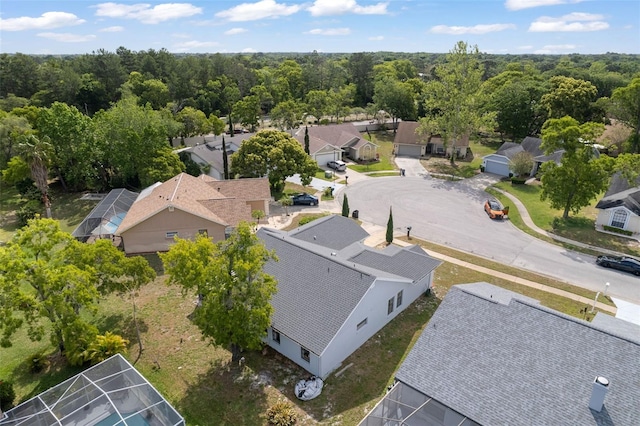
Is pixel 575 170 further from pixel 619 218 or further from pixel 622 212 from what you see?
pixel 619 218

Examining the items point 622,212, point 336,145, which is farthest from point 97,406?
point 336,145

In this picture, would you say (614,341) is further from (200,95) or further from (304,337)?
(200,95)

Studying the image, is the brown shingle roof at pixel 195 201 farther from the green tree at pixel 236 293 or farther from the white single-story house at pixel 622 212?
the white single-story house at pixel 622 212

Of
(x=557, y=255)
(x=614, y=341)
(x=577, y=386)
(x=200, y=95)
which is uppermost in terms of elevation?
(x=200, y=95)

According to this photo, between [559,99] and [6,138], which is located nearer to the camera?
[6,138]

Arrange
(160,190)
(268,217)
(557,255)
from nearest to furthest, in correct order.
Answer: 1. (557,255)
2. (160,190)
3. (268,217)

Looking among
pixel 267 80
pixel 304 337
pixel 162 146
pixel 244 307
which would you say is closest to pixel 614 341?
pixel 304 337

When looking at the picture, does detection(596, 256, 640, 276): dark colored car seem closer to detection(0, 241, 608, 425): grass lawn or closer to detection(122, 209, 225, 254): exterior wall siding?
detection(0, 241, 608, 425): grass lawn
